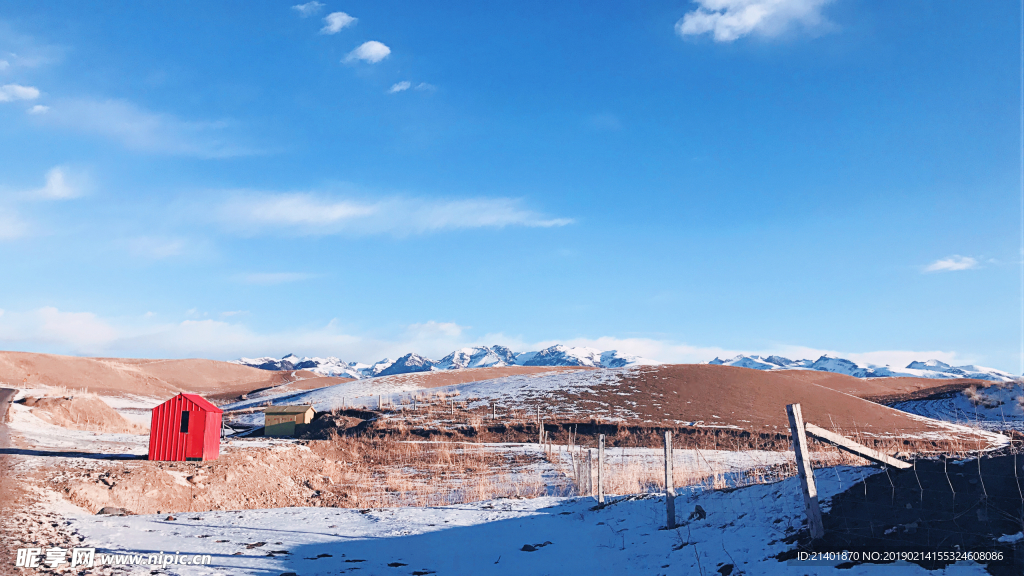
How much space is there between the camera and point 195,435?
68.8ft

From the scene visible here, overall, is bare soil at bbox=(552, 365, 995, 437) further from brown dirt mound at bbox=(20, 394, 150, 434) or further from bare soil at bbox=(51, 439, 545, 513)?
brown dirt mound at bbox=(20, 394, 150, 434)

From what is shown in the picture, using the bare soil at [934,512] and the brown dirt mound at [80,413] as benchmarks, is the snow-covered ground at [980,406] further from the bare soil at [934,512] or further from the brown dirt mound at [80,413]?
the brown dirt mound at [80,413]

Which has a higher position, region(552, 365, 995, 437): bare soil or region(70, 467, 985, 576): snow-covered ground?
region(552, 365, 995, 437): bare soil

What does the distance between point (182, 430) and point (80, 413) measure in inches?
646

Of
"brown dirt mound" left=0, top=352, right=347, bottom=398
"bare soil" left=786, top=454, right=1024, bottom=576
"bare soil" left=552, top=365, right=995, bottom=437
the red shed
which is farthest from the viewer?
"brown dirt mound" left=0, top=352, right=347, bottom=398

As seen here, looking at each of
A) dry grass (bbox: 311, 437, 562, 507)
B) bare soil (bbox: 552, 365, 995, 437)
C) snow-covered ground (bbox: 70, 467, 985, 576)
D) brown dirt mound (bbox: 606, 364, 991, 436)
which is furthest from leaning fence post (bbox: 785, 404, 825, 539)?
bare soil (bbox: 552, 365, 995, 437)

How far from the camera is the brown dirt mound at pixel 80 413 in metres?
30.6

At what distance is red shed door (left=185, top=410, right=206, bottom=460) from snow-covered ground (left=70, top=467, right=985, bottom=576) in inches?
344

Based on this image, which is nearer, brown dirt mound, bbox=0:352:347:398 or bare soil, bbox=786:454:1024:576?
bare soil, bbox=786:454:1024:576

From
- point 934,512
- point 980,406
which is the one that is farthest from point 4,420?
point 980,406

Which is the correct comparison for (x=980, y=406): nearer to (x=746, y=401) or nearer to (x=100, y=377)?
(x=746, y=401)

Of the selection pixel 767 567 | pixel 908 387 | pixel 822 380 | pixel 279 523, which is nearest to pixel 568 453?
pixel 279 523

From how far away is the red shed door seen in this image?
68.5ft

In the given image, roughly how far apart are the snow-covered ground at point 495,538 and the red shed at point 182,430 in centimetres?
881
